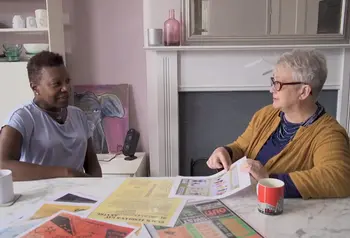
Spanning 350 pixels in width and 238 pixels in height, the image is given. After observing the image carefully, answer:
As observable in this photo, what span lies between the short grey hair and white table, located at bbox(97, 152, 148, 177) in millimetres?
1398

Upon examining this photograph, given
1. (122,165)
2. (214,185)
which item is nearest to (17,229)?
(214,185)

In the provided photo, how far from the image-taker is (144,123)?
9.41ft

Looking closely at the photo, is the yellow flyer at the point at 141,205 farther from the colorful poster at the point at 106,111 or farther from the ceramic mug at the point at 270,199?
the colorful poster at the point at 106,111

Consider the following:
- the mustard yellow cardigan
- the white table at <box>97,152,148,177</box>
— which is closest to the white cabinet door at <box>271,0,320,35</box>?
the mustard yellow cardigan

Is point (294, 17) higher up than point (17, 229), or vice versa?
point (294, 17)

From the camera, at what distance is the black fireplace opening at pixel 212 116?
2658mm

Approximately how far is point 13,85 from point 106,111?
0.70m

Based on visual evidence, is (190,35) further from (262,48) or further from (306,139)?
(306,139)

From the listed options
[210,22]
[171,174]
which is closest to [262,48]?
[210,22]

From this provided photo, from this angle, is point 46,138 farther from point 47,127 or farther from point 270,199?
point 270,199

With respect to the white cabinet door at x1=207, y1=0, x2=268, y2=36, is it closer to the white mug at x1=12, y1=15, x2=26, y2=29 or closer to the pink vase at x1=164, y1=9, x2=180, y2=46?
the pink vase at x1=164, y1=9, x2=180, y2=46

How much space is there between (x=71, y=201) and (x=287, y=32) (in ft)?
6.57

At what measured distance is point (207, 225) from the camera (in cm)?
99

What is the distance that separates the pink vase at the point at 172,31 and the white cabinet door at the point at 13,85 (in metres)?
1.02
